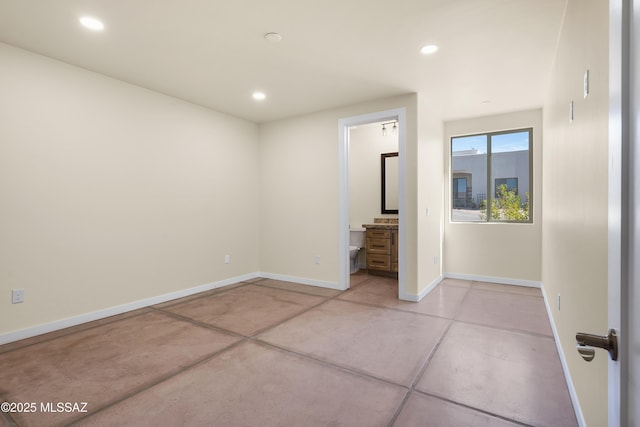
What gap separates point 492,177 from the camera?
16.5ft

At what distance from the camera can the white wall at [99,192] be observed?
2836mm


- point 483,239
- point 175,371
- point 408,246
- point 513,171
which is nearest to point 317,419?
point 175,371

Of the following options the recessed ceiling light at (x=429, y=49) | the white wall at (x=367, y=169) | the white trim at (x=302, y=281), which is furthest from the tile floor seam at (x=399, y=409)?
the white wall at (x=367, y=169)

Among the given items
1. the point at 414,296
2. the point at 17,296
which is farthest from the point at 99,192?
the point at 414,296

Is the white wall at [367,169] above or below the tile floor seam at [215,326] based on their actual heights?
A: above

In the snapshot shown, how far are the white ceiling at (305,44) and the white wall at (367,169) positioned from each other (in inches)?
76.2

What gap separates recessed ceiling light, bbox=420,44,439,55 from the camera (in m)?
2.82

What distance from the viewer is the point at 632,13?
0.57 meters

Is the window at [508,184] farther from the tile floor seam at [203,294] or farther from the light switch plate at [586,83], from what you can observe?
the tile floor seam at [203,294]

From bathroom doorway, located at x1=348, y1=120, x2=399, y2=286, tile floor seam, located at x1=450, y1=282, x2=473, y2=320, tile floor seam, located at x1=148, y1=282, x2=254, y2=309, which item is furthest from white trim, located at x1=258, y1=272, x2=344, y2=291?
tile floor seam, located at x1=450, y1=282, x2=473, y2=320

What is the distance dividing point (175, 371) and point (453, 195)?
4.79m

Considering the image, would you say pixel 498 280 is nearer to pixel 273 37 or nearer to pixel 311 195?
pixel 311 195

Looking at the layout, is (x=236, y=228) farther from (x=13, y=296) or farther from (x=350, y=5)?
(x=350, y=5)

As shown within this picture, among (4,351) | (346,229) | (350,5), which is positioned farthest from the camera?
(346,229)
